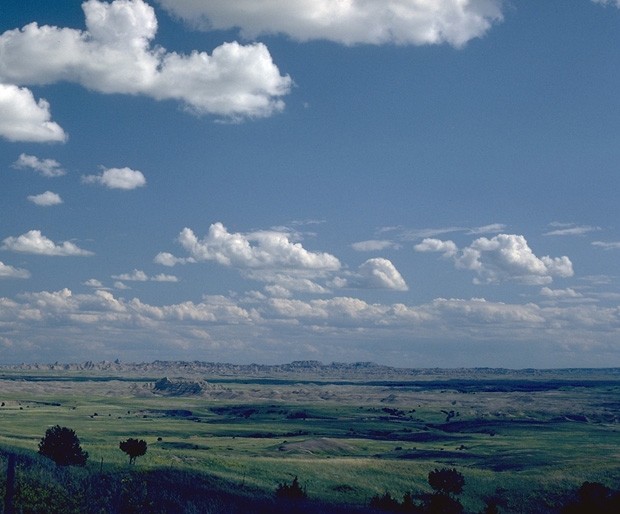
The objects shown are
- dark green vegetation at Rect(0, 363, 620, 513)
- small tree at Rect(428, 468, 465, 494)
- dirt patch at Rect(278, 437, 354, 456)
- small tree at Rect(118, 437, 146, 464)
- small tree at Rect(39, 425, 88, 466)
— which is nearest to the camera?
dark green vegetation at Rect(0, 363, 620, 513)

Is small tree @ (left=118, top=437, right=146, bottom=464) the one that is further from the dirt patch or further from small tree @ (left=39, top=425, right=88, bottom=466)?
the dirt patch

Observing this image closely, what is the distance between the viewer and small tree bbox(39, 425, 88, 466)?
58.5m

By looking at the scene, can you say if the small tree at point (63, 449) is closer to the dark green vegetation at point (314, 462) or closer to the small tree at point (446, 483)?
the dark green vegetation at point (314, 462)

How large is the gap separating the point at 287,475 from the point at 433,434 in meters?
81.9

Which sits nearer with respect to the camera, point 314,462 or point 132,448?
point 132,448

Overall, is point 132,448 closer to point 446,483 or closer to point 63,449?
point 63,449

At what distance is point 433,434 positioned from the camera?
14375 centimetres

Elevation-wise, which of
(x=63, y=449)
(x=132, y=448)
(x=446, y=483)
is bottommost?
(x=446, y=483)

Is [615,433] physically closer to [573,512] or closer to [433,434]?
[433,434]

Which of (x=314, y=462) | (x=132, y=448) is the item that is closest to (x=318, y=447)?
(x=314, y=462)

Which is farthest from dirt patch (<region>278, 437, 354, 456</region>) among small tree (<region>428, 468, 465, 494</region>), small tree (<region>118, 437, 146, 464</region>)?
small tree (<region>428, 468, 465, 494</region>)

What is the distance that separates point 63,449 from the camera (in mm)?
59625

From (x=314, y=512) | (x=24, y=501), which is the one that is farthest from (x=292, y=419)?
(x=24, y=501)

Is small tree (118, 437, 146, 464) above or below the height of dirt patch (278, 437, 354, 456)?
above
